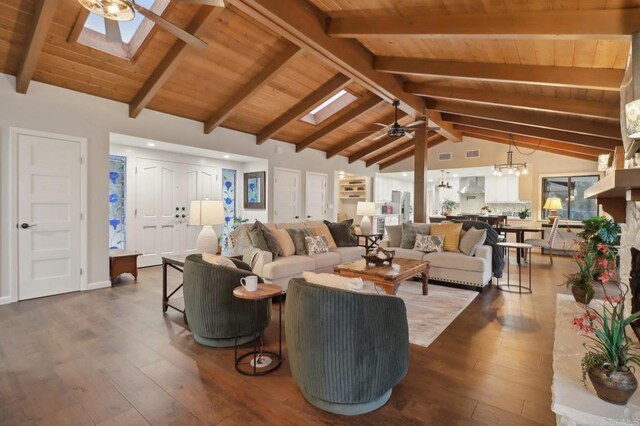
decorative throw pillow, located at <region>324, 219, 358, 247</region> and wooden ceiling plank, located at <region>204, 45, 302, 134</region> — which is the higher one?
wooden ceiling plank, located at <region>204, 45, 302, 134</region>

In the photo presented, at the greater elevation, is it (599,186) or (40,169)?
(40,169)

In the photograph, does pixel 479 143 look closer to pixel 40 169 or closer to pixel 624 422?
pixel 624 422

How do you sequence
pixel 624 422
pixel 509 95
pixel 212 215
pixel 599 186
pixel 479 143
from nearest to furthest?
pixel 624 422 → pixel 599 186 → pixel 212 215 → pixel 509 95 → pixel 479 143

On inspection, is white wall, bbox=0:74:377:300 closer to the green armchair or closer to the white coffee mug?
the green armchair

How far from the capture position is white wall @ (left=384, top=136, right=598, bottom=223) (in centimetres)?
791

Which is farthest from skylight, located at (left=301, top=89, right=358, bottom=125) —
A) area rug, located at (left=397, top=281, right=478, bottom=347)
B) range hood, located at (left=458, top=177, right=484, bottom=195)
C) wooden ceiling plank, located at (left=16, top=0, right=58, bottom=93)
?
range hood, located at (left=458, top=177, right=484, bottom=195)

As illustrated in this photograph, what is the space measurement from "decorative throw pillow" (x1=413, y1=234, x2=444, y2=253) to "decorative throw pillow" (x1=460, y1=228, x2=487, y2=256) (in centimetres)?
35

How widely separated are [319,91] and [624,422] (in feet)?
17.5

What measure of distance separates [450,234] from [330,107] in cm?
359

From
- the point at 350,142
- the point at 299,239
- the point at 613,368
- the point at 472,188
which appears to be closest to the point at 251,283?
the point at 613,368

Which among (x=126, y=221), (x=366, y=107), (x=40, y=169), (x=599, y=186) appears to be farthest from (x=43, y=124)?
(x=599, y=186)

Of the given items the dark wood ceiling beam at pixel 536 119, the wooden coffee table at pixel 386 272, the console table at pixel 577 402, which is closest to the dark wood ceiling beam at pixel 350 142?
the dark wood ceiling beam at pixel 536 119

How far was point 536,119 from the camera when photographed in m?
5.52

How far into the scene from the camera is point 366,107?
252 inches
